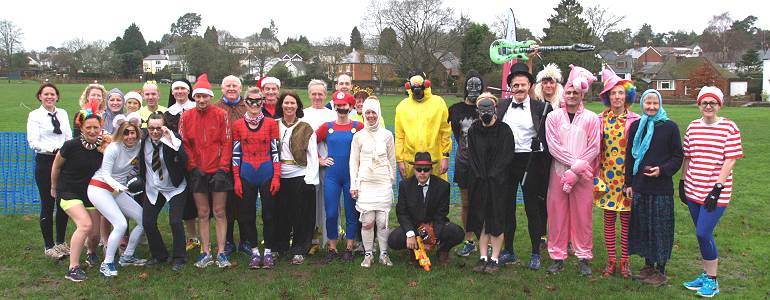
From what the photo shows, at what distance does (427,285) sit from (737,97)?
52.1 metres

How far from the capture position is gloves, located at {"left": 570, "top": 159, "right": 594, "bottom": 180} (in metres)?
5.38

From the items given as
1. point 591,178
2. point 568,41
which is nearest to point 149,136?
point 591,178

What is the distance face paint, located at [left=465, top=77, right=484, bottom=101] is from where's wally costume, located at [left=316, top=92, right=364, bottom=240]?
4.07 ft

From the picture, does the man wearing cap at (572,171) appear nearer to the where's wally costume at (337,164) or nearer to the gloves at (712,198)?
the gloves at (712,198)

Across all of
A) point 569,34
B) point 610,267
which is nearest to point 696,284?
point 610,267

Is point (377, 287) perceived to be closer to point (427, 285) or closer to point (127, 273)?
point (427, 285)

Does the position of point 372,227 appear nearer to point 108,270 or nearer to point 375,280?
point 375,280

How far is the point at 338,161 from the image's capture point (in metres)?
6.18

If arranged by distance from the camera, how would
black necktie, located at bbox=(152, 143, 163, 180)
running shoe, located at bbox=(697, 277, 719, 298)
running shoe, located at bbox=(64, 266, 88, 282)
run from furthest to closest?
black necktie, located at bbox=(152, 143, 163, 180), running shoe, located at bbox=(64, 266, 88, 282), running shoe, located at bbox=(697, 277, 719, 298)

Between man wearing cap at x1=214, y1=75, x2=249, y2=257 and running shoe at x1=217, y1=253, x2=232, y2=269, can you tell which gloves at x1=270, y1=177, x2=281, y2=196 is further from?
running shoe at x1=217, y1=253, x2=232, y2=269

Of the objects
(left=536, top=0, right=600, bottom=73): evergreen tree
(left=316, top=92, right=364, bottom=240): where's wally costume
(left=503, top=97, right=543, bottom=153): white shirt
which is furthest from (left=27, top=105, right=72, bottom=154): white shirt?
(left=536, top=0, right=600, bottom=73): evergreen tree

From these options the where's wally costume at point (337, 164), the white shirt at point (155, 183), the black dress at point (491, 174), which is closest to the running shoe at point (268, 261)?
the where's wally costume at point (337, 164)

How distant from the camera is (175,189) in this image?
5.94m

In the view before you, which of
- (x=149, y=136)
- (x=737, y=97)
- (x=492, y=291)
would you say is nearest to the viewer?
(x=492, y=291)
